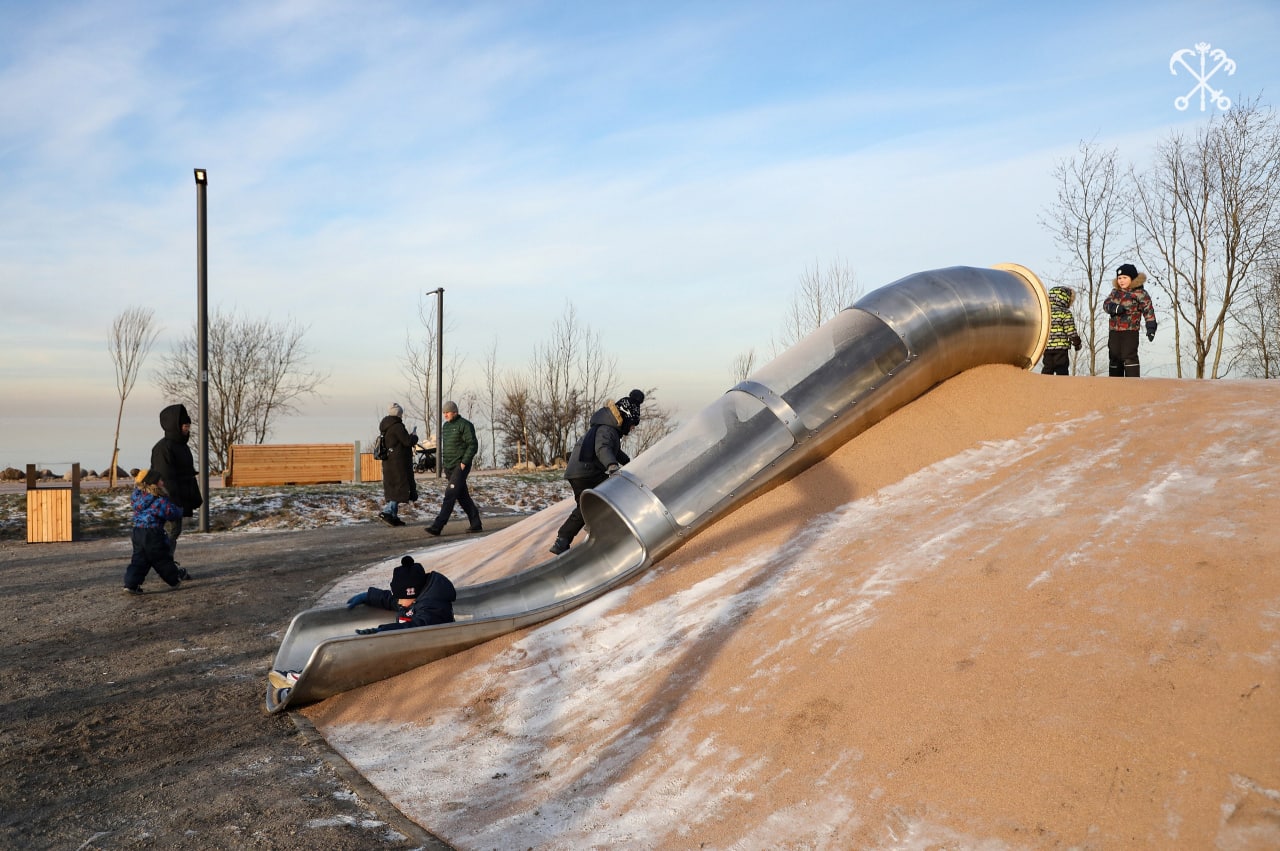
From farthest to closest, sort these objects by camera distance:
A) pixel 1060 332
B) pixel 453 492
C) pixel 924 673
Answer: pixel 453 492 < pixel 1060 332 < pixel 924 673

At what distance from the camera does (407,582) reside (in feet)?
23.0

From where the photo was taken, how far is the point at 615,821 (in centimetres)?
428

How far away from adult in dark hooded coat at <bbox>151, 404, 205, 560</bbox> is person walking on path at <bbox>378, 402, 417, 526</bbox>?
3.10 m

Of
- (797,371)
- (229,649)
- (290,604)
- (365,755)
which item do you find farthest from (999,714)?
(290,604)

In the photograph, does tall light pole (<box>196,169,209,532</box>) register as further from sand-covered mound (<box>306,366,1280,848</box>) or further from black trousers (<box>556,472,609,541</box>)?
sand-covered mound (<box>306,366,1280,848</box>)

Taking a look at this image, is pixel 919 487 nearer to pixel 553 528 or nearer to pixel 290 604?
pixel 553 528

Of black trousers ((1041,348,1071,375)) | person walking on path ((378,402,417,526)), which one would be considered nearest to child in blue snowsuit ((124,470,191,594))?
person walking on path ((378,402,417,526))

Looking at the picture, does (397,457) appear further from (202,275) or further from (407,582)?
(407,582)

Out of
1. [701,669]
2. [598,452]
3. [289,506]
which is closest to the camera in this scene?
[701,669]

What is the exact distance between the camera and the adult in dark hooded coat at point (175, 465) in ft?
35.5

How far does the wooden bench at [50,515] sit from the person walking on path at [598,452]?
31.7 feet

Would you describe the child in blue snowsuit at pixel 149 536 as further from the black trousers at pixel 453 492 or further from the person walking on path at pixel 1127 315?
the person walking on path at pixel 1127 315

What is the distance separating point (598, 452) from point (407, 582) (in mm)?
2666

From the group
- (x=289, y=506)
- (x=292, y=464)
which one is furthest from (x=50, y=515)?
(x=292, y=464)
